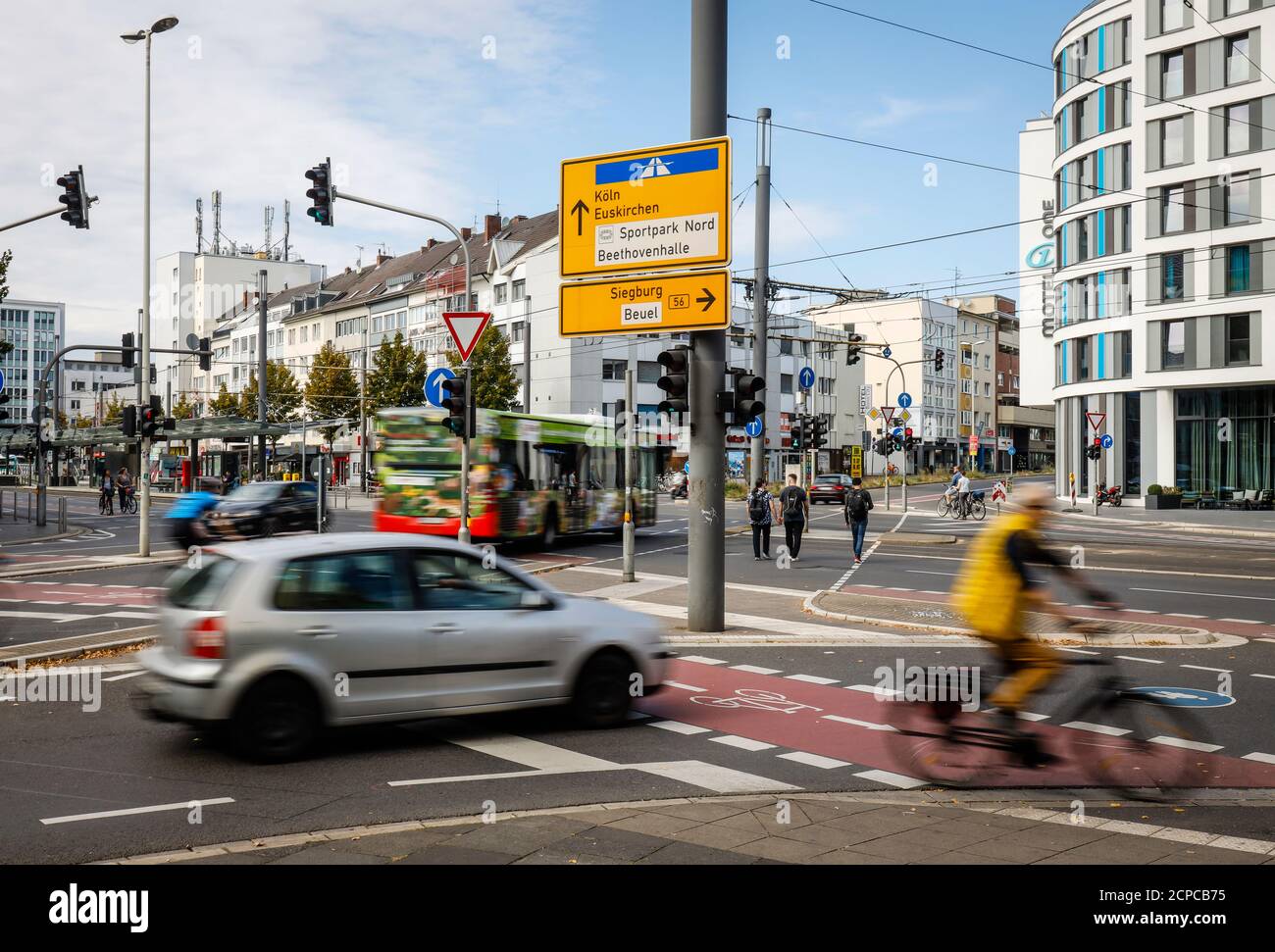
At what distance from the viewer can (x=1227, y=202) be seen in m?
47.7

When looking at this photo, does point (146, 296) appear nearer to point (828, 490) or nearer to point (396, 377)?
point (828, 490)

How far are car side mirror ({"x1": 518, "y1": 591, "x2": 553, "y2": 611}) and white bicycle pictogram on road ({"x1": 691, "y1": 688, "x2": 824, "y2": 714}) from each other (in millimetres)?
1880

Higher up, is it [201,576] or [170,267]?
[170,267]

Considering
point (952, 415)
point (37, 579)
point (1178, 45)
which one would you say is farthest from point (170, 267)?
point (37, 579)

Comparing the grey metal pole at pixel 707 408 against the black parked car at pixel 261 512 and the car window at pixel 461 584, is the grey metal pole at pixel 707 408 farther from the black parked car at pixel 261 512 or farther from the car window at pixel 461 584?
the black parked car at pixel 261 512

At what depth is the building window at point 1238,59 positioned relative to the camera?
4688cm

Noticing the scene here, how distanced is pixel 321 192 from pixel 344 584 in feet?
50.2

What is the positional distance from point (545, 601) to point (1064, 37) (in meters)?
57.2

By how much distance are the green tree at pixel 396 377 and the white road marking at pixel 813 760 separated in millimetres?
62783

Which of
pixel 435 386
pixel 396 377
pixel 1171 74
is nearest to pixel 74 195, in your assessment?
pixel 435 386

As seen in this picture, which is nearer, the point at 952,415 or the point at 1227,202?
the point at 1227,202

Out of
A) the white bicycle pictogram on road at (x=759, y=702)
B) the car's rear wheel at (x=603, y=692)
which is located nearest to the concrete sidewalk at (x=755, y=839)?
the car's rear wheel at (x=603, y=692)

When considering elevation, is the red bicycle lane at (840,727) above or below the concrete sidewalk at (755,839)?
below
